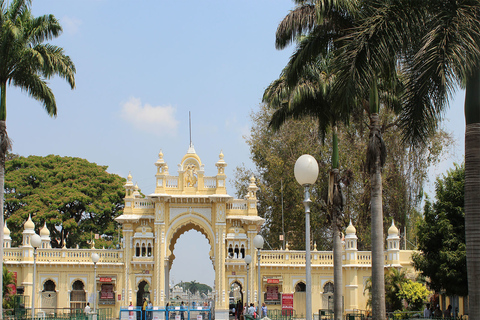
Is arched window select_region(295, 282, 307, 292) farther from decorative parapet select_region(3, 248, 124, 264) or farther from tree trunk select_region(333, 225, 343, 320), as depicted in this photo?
tree trunk select_region(333, 225, 343, 320)

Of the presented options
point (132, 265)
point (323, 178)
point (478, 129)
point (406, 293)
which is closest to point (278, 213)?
point (323, 178)

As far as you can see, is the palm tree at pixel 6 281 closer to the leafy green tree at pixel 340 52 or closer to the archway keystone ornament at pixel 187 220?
the archway keystone ornament at pixel 187 220

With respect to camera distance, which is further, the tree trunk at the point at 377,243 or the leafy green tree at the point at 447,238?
the leafy green tree at the point at 447,238

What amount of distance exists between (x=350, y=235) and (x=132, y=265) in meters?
13.4

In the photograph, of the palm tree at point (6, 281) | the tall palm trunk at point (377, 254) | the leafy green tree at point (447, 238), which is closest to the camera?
the tall palm trunk at point (377, 254)

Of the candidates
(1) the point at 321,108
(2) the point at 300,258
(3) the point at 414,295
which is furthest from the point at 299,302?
(1) the point at 321,108

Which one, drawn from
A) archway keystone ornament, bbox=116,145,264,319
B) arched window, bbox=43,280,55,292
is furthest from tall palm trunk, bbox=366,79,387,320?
arched window, bbox=43,280,55,292

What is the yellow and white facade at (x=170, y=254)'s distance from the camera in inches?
1537

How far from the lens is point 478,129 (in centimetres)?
1498

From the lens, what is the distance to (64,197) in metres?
53.3

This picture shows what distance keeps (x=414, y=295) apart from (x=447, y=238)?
5873 mm

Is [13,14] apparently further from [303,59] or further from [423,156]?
[423,156]

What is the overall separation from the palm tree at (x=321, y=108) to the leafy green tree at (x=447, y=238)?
19.9 ft

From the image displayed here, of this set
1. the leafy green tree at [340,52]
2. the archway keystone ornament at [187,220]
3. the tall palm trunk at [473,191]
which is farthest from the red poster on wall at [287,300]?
the tall palm trunk at [473,191]
